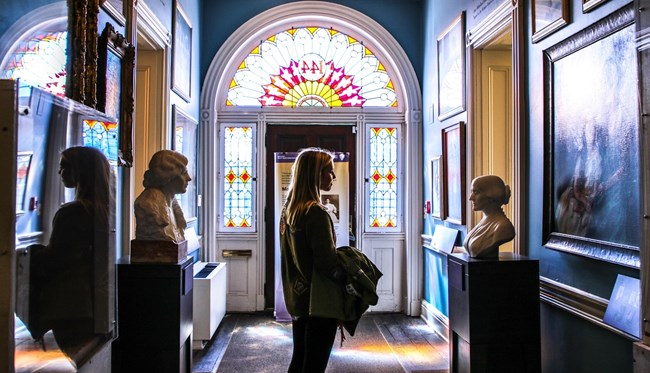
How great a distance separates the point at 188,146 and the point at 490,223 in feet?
10.7

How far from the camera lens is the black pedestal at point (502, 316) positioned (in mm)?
2674

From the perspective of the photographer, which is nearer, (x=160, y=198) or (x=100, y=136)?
(x=100, y=136)

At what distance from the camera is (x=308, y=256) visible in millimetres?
2297

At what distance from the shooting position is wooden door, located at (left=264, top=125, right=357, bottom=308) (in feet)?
19.4

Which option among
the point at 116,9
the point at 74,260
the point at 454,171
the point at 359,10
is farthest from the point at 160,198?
the point at 359,10

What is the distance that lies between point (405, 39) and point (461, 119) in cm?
183

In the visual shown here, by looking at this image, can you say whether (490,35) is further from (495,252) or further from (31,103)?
(31,103)

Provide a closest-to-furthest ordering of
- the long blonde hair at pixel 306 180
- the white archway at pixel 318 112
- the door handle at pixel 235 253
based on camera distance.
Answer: the long blonde hair at pixel 306 180 → the white archway at pixel 318 112 → the door handle at pixel 235 253

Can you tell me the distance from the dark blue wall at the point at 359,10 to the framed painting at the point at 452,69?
0.80m

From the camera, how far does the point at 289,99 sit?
19.7 ft

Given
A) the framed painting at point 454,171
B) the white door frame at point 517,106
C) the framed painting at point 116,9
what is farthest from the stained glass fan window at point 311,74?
the framed painting at point 116,9

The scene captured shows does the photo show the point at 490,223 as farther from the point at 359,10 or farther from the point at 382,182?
the point at 359,10

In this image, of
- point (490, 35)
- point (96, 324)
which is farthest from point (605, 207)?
point (96, 324)

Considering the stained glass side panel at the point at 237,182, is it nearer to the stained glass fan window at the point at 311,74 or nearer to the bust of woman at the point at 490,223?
the stained glass fan window at the point at 311,74
